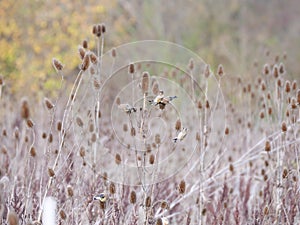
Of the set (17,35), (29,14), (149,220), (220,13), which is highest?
(220,13)

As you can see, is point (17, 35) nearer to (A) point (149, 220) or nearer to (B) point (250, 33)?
(B) point (250, 33)

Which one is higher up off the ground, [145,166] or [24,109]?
[145,166]

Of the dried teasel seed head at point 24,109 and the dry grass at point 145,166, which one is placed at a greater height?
the dry grass at point 145,166

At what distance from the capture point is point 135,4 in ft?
42.3

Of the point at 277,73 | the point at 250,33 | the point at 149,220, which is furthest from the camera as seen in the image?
the point at 250,33

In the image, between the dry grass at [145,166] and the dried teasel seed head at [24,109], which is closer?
the dried teasel seed head at [24,109]

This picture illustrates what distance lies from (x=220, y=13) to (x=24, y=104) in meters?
11.8

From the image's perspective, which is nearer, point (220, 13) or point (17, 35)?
point (17, 35)

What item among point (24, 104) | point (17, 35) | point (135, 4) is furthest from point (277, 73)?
point (135, 4)

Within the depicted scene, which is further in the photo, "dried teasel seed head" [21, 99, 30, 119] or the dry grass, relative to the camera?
the dry grass

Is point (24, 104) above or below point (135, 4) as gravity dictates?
below

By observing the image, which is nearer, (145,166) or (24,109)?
(24,109)

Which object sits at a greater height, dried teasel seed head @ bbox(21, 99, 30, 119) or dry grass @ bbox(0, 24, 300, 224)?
dry grass @ bbox(0, 24, 300, 224)

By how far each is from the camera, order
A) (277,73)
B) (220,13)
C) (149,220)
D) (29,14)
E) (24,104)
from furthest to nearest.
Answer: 1. (220,13)
2. (29,14)
3. (277,73)
4. (149,220)
5. (24,104)
